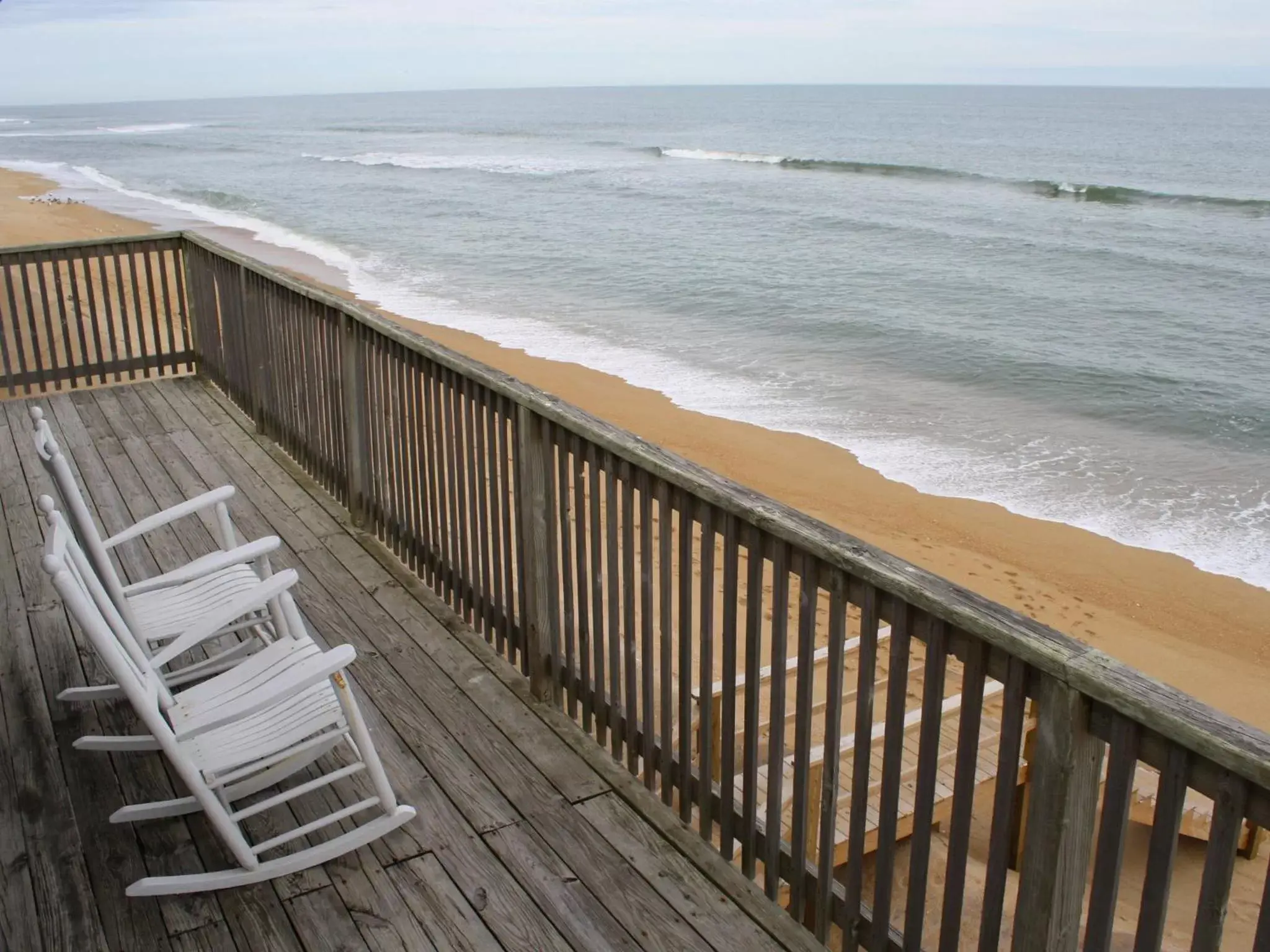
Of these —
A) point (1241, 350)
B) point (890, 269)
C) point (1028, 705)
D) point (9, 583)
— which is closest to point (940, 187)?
point (890, 269)

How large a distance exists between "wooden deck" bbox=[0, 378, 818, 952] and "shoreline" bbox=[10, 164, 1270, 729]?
526cm

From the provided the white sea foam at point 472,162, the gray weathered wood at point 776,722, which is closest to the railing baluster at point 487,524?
the gray weathered wood at point 776,722

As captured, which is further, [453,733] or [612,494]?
[453,733]

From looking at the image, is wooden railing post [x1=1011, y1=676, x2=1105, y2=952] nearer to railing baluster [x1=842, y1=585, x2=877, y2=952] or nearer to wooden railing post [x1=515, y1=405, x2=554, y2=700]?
railing baluster [x1=842, y1=585, x2=877, y2=952]

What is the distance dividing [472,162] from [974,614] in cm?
5246

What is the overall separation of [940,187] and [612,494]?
3954cm

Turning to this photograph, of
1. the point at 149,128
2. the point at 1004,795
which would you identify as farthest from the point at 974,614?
the point at 149,128

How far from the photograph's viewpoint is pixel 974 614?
1.78 meters

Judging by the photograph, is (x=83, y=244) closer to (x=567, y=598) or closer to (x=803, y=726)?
(x=567, y=598)

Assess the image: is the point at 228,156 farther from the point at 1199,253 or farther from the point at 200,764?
the point at 200,764

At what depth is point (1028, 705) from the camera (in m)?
6.05

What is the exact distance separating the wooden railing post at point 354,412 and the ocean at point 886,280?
749 cm

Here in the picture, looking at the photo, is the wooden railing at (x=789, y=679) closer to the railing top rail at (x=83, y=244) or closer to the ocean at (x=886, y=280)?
the railing top rail at (x=83, y=244)

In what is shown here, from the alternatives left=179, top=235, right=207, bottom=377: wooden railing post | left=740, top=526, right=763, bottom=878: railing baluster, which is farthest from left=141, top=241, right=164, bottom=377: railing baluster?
left=740, top=526, right=763, bottom=878: railing baluster
